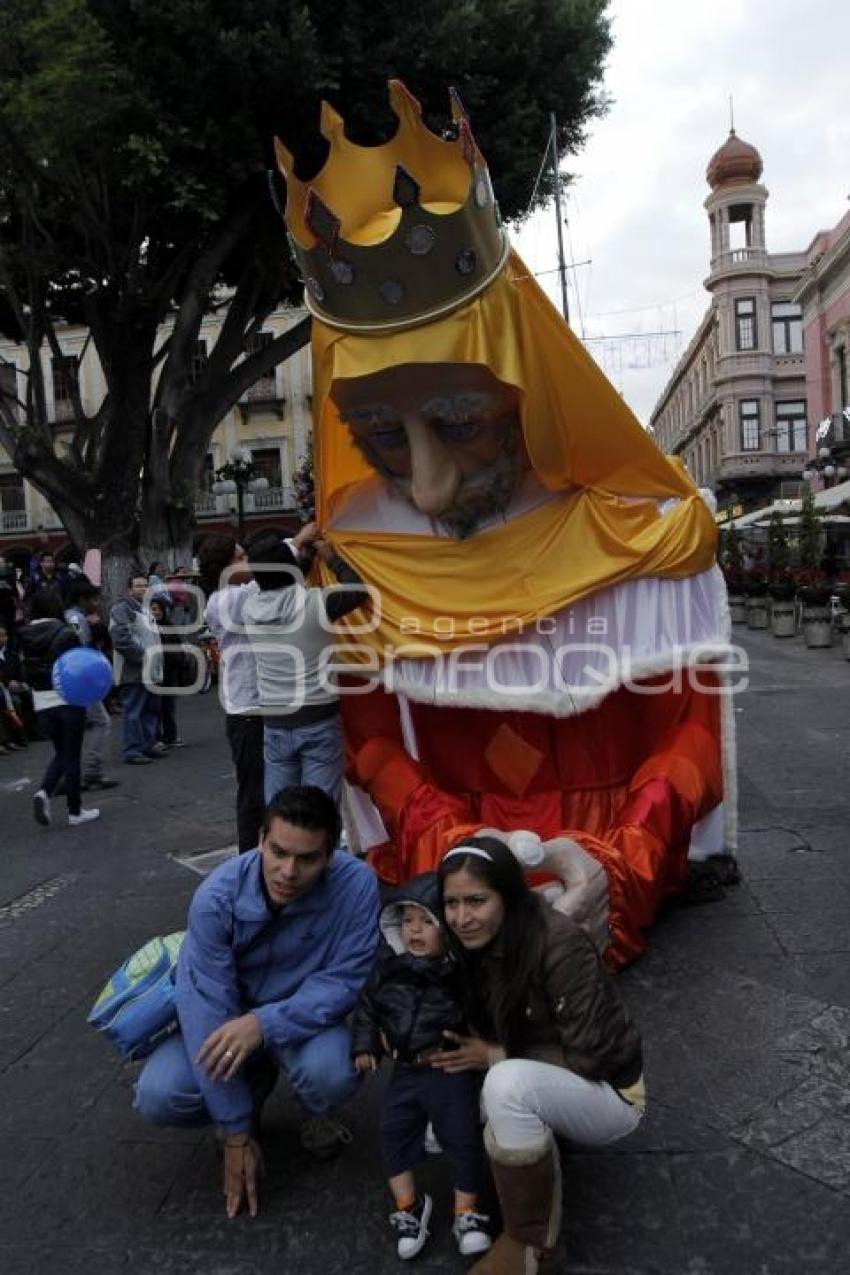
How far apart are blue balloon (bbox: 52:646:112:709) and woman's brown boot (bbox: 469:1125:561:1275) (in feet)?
16.5

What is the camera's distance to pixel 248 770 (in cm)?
490

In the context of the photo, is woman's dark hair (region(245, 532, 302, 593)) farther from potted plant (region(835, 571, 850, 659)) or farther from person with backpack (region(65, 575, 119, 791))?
potted plant (region(835, 571, 850, 659))

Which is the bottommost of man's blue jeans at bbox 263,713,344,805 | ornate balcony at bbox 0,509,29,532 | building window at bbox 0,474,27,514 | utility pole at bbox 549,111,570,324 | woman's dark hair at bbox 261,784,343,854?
man's blue jeans at bbox 263,713,344,805

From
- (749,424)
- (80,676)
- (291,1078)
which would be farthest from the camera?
(749,424)

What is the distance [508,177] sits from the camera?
13.1 meters

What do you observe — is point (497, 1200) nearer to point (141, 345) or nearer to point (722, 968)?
point (722, 968)

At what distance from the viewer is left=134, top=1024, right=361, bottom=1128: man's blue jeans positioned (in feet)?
8.46

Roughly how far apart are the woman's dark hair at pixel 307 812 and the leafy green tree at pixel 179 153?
9065 millimetres

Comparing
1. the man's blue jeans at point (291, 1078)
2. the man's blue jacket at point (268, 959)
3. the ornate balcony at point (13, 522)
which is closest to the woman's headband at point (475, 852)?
the man's blue jacket at point (268, 959)

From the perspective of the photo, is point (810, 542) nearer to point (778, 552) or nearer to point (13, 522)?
point (778, 552)

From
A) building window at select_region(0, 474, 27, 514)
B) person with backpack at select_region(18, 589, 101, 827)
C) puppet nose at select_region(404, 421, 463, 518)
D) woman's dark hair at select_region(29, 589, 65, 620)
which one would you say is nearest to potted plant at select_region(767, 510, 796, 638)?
woman's dark hair at select_region(29, 589, 65, 620)

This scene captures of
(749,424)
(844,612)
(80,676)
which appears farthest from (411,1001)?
(749,424)

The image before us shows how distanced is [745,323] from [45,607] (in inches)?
1588

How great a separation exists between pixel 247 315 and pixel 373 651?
465 inches
